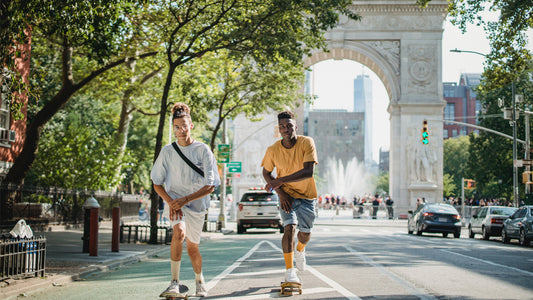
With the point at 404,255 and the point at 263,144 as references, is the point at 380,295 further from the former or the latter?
the point at 263,144

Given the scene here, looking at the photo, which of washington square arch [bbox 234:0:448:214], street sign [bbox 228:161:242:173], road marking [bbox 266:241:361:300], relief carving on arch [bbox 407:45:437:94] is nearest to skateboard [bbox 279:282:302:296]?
road marking [bbox 266:241:361:300]

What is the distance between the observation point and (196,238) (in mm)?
7195

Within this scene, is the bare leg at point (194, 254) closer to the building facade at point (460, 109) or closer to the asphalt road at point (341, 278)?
the asphalt road at point (341, 278)

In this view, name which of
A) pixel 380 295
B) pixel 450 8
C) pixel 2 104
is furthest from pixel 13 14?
pixel 450 8

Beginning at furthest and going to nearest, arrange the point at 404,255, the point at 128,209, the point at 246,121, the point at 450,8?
the point at 246,121 → the point at 128,209 → the point at 450,8 → the point at 404,255

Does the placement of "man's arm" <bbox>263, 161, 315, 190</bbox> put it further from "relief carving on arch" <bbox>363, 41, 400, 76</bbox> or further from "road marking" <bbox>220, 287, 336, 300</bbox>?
"relief carving on arch" <bbox>363, 41, 400, 76</bbox>

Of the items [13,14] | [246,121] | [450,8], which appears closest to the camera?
[13,14]

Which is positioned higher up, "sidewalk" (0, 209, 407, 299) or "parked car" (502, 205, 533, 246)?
"parked car" (502, 205, 533, 246)

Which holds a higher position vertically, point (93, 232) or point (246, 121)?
point (246, 121)

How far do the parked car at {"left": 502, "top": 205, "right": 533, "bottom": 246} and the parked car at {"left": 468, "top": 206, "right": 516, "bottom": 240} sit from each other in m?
1.47

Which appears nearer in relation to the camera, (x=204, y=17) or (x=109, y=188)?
(x=204, y=17)

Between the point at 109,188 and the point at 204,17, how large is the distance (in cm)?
1219

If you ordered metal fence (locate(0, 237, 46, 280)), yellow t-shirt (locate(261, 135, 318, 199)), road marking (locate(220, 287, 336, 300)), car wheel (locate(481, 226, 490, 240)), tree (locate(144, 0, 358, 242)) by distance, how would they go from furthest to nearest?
car wheel (locate(481, 226, 490, 240)), tree (locate(144, 0, 358, 242)), metal fence (locate(0, 237, 46, 280)), yellow t-shirt (locate(261, 135, 318, 199)), road marking (locate(220, 287, 336, 300))

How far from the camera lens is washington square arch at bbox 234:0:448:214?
45.2m
